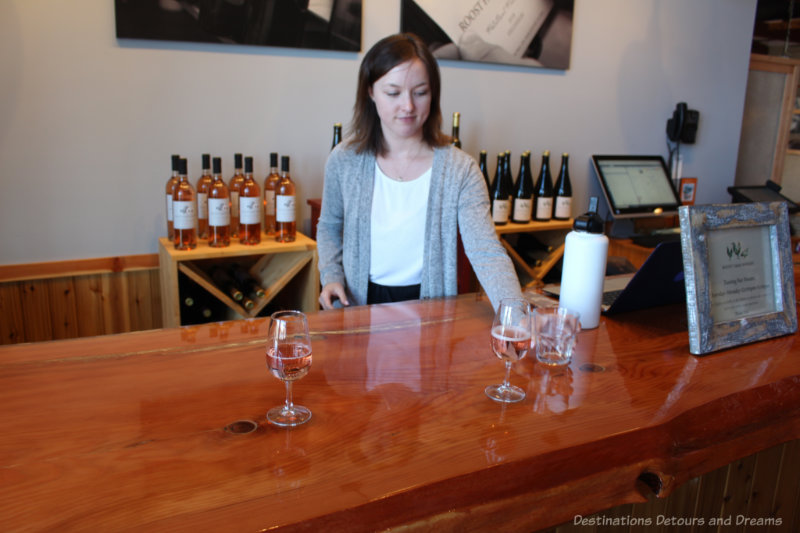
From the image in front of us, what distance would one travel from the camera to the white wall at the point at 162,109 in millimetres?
2264

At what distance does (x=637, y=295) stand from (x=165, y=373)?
108 centimetres

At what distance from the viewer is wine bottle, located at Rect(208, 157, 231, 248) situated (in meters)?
2.29

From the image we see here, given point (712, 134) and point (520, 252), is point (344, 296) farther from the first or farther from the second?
point (712, 134)

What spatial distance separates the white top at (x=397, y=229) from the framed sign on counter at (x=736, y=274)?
77cm

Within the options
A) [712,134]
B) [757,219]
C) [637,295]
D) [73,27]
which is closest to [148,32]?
[73,27]

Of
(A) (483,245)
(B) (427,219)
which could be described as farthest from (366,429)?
(B) (427,219)

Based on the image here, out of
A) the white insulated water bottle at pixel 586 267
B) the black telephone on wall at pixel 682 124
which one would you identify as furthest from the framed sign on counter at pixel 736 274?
the black telephone on wall at pixel 682 124

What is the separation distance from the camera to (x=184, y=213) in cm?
226

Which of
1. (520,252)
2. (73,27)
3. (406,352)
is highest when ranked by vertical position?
(73,27)

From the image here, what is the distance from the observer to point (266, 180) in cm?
258

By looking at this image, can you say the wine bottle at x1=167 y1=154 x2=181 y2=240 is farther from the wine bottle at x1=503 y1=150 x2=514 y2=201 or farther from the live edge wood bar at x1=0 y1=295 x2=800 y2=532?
the wine bottle at x1=503 y1=150 x2=514 y2=201

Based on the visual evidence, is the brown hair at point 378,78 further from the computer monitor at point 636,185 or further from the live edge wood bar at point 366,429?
the computer monitor at point 636,185

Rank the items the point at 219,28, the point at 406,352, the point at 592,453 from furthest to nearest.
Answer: the point at 219,28, the point at 406,352, the point at 592,453

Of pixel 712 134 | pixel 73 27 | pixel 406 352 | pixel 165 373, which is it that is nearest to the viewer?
pixel 165 373
